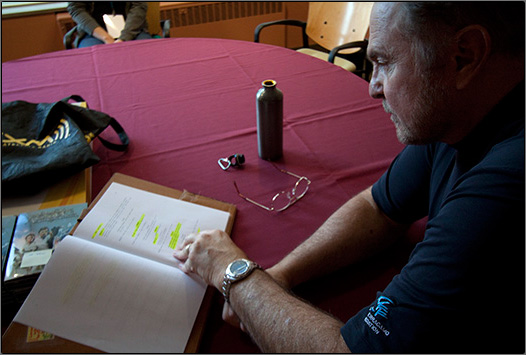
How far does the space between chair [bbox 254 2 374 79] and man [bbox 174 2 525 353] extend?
172 cm

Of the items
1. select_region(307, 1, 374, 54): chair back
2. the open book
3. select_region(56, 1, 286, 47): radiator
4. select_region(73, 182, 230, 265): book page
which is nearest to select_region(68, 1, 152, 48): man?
select_region(56, 1, 286, 47): radiator

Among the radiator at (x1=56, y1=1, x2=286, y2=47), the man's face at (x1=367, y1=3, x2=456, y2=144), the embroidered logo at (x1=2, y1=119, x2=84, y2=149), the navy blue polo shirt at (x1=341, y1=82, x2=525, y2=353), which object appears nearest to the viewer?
the navy blue polo shirt at (x1=341, y1=82, x2=525, y2=353)

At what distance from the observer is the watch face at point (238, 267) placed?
798mm

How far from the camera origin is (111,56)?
6.57 ft

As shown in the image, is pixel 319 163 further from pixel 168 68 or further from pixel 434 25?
pixel 168 68

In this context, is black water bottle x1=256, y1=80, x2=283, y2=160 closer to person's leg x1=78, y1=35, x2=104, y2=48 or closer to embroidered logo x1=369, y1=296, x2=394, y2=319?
embroidered logo x1=369, y1=296, x2=394, y2=319

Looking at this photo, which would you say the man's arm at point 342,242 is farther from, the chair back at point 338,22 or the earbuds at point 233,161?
the chair back at point 338,22

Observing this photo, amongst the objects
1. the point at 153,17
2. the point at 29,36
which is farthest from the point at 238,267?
the point at 29,36

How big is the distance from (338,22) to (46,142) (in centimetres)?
213

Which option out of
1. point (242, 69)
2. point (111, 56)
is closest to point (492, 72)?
point (242, 69)

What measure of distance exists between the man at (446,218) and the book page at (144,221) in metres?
0.10

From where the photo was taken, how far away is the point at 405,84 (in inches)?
28.2

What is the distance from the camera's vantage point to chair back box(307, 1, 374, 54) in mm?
2510

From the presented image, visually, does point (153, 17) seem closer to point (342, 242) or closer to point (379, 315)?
point (342, 242)
